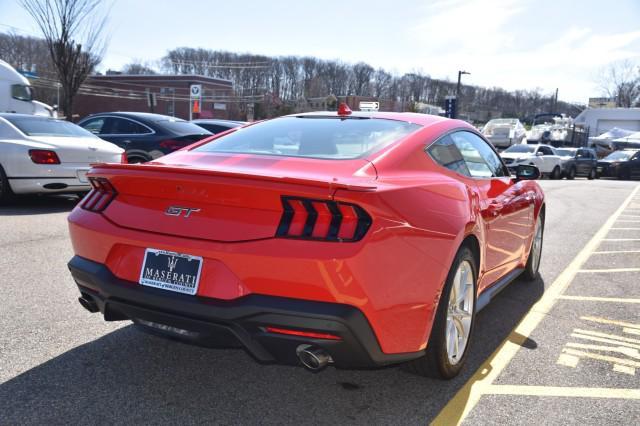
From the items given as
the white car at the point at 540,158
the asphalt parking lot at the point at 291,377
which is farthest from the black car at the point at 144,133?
the white car at the point at 540,158

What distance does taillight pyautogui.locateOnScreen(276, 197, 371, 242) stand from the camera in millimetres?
2324

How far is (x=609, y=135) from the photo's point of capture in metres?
55.8

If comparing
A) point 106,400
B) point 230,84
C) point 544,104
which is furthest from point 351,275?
point 544,104

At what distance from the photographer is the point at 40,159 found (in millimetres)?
7934

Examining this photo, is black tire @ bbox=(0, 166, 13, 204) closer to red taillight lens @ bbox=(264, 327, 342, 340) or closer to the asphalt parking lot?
the asphalt parking lot

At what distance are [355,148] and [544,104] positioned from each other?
151946mm

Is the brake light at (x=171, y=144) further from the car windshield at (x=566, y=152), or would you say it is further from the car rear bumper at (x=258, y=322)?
the car windshield at (x=566, y=152)

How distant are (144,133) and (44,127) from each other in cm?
173

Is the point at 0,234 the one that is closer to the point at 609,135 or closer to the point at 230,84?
the point at 609,135

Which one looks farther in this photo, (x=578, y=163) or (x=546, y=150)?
(x=578, y=163)

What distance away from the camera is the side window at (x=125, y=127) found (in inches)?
391

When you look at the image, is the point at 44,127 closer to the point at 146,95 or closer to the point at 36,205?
the point at 36,205

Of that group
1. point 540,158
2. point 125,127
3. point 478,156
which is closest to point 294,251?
point 478,156

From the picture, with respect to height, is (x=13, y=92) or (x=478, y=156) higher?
(x=13, y=92)
